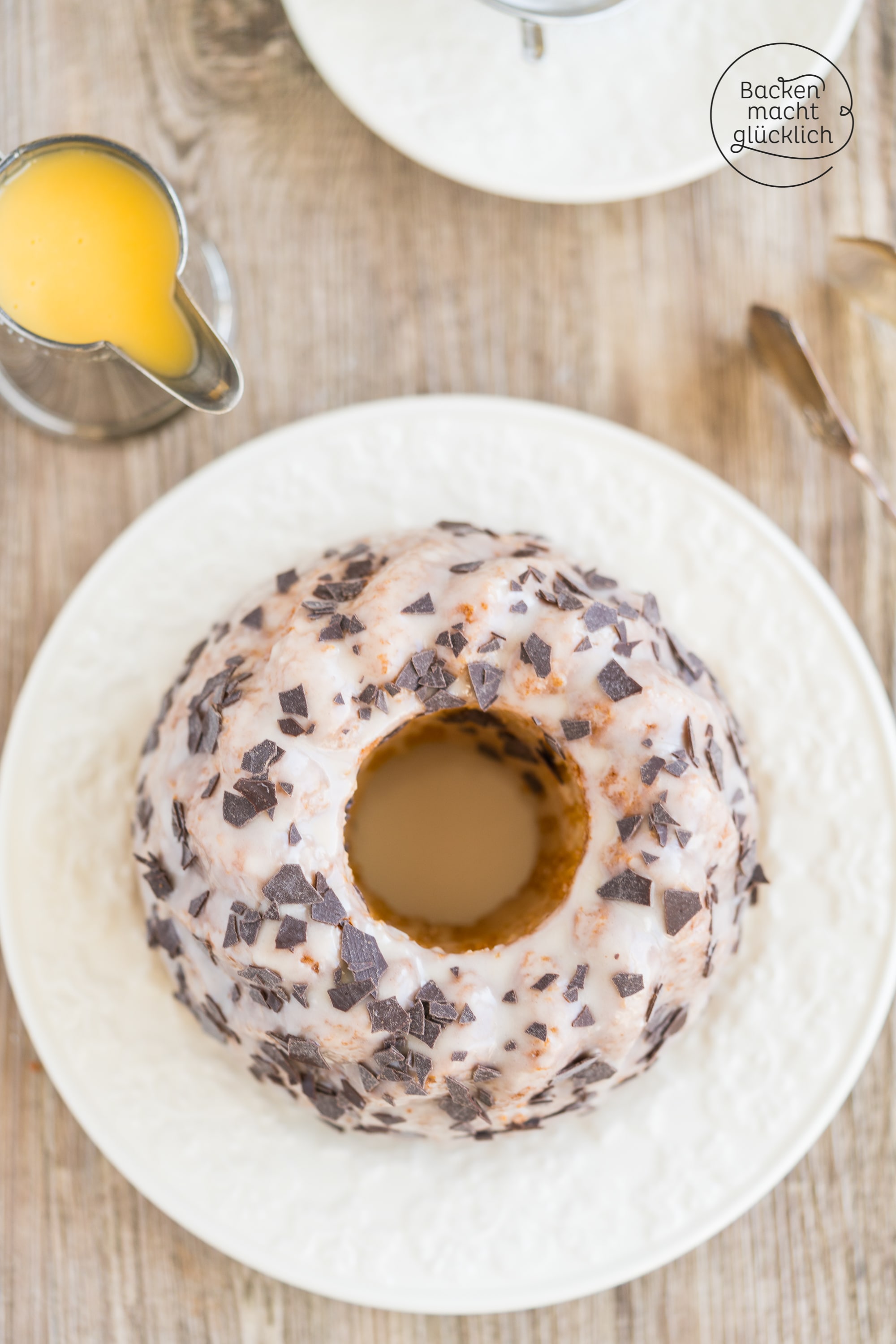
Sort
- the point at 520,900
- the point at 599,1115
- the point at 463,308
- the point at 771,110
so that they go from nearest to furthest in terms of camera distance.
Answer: the point at 520,900, the point at 599,1115, the point at 771,110, the point at 463,308

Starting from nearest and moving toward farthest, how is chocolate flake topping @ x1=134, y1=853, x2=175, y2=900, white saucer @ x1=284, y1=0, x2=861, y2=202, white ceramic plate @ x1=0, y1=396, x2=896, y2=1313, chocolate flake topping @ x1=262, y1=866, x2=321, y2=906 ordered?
chocolate flake topping @ x1=262, y1=866, x2=321, y2=906 < chocolate flake topping @ x1=134, y1=853, x2=175, y2=900 < white ceramic plate @ x1=0, y1=396, x2=896, y2=1313 < white saucer @ x1=284, y1=0, x2=861, y2=202

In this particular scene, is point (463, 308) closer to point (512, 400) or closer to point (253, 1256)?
point (512, 400)

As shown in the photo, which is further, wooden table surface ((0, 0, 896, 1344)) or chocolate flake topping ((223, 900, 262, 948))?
wooden table surface ((0, 0, 896, 1344))

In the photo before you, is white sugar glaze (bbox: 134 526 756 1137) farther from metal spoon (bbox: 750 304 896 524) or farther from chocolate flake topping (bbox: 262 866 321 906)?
metal spoon (bbox: 750 304 896 524)

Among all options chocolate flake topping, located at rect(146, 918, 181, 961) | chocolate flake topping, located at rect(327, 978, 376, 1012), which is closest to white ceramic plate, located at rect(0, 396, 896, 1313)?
chocolate flake topping, located at rect(146, 918, 181, 961)

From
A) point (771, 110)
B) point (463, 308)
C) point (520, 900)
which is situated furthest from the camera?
point (463, 308)

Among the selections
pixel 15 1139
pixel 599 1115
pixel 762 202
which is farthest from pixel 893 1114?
pixel 762 202
